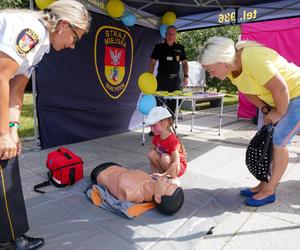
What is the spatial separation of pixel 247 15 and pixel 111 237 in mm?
4692

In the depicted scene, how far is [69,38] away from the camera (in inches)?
60.5

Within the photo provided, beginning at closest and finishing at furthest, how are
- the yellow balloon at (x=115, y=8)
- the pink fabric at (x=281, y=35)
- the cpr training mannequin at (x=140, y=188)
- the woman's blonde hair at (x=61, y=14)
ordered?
the woman's blonde hair at (x=61, y=14)
the cpr training mannequin at (x=140, y=188)
the yellow balloon at (x=115, y=8)
the pink fabric at (x=281, y=35)

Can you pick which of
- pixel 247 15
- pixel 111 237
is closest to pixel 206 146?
pixel 247 15

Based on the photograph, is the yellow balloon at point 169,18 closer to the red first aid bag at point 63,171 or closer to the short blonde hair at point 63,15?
the red first aid bag at point 63,171

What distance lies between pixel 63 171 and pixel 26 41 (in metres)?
1.70

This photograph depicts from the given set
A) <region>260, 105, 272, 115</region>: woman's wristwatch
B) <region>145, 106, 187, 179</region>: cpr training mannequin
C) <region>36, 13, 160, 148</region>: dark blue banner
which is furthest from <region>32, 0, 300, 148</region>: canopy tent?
<region>260, 105, 272, 115</region>: woman's wristwatch

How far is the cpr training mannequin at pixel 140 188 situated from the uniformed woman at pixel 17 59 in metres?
0.79


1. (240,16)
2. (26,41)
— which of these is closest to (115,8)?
(240,16)

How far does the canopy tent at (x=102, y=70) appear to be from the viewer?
4.24 metres

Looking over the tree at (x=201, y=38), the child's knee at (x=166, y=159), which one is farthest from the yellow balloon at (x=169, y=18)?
the tree at (x=201, y=38)

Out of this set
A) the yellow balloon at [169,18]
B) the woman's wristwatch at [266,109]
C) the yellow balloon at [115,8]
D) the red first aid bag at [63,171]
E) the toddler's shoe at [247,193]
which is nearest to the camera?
the woman's wristwatch at [266,109]

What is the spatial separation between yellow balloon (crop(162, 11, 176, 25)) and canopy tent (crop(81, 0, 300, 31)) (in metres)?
0.08

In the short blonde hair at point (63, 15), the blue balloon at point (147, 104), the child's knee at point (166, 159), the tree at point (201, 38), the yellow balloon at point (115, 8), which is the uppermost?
the tree at point (201, 38)

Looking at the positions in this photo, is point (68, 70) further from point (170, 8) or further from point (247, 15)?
point (247, 15)
